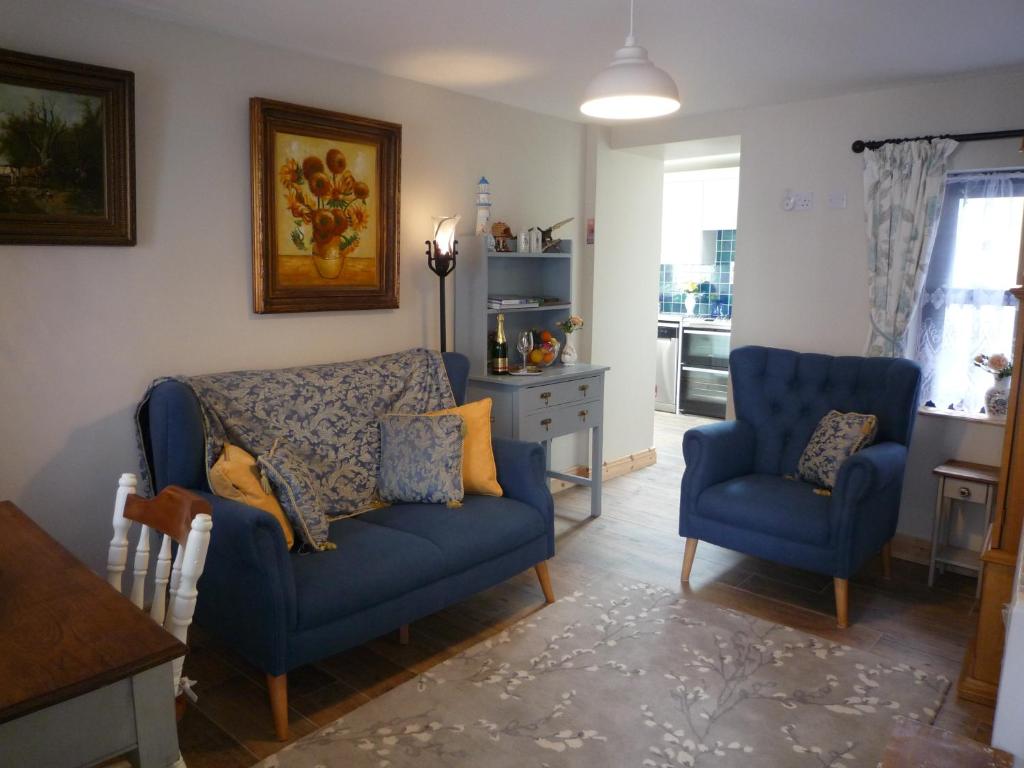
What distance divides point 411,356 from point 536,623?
1.30 metres

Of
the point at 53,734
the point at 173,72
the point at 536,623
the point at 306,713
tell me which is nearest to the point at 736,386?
→ the point at 536,623

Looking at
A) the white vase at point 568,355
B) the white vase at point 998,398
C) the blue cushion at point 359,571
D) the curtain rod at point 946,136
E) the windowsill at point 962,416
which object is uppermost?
the curtain rod at point 946,136

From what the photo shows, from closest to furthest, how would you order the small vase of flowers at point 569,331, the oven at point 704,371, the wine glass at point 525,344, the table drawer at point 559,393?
the table drawer at point 559,393, the wine glass at point 525,344, the small vase of flowers at point 569,331, the oven at point 704,371

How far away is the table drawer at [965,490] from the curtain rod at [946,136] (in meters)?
1.52

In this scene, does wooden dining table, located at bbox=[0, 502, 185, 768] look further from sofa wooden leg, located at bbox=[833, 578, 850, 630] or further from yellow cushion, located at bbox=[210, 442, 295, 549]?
sofa wooden leg, located at bbox=[833, 578, 850, 630]

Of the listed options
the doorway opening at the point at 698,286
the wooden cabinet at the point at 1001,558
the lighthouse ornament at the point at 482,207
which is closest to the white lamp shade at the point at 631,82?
the wooden cabinet at the point at 1001,558

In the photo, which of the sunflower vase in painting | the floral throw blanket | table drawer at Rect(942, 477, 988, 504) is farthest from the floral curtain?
the sunflower vase in painting

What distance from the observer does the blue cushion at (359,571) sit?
94.9 inches

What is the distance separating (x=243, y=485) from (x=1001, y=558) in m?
2.46

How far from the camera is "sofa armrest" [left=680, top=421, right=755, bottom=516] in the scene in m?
3.50

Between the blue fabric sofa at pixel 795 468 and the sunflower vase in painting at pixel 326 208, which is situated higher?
the sunflower vase in painting at pixel 326 208

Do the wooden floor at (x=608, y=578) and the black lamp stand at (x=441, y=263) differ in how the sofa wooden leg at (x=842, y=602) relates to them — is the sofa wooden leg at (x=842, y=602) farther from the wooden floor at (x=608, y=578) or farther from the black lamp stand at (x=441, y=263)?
the black lamp stand at (x=441, y=263)

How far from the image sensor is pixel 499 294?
4344mm

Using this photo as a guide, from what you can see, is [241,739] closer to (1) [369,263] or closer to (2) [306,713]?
(2) [306,713]
